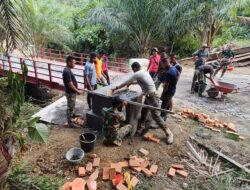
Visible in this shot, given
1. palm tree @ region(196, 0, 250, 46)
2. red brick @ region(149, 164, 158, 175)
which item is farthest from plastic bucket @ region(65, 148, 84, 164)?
palm tree @ region(196, 0, 250, 46)

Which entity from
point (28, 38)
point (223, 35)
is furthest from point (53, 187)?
point (223, 35)

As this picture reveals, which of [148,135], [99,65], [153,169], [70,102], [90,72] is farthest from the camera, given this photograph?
[99,65]

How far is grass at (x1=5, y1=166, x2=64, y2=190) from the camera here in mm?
4609

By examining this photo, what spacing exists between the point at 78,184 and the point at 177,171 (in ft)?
6.10

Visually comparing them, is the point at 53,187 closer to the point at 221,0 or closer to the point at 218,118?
the point at 218,118

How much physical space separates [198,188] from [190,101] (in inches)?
187

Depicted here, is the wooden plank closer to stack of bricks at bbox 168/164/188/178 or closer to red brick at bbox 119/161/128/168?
stack of bricks at bbox 168/164/188/178

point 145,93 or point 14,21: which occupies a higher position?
point 14,21

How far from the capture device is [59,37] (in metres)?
21.1

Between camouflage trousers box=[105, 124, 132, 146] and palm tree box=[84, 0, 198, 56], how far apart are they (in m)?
10.7

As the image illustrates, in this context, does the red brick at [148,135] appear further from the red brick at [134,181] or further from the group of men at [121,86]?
the red brick at [134,181]

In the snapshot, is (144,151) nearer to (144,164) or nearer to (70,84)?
(144,164)

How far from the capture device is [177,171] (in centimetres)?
511

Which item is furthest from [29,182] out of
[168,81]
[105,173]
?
[168,81]
